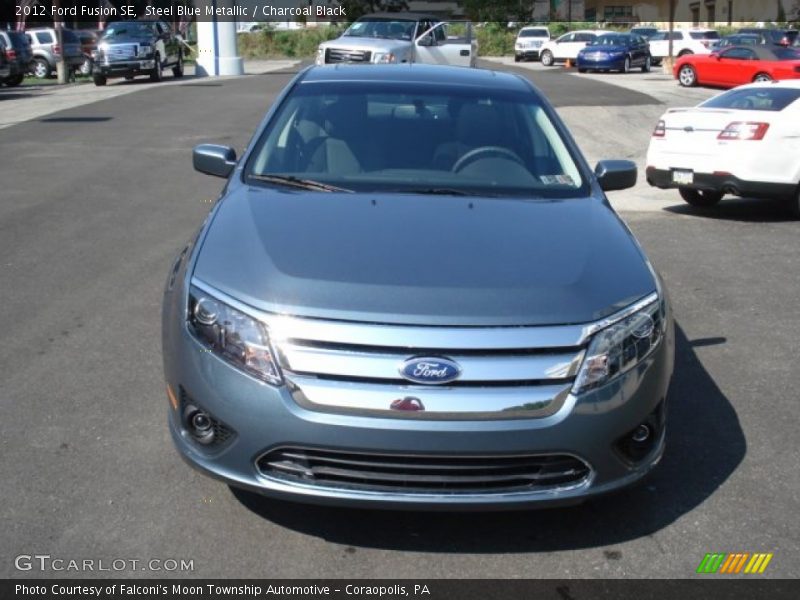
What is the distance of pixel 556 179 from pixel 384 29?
70.1ft

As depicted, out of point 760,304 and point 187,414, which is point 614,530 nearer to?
point 187,414

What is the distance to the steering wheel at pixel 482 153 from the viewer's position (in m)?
5.36

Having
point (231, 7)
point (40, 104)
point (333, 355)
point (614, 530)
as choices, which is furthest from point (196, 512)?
point (231, 7)

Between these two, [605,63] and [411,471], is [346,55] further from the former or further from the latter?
[411,471]

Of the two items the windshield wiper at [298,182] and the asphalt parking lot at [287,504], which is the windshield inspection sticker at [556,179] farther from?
the asphalt parking lot at [287,504]

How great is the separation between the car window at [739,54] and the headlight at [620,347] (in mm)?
28585

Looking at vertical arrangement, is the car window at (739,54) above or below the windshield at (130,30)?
below

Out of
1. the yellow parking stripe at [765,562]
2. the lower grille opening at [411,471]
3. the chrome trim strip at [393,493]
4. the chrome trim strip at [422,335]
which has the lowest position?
the yellow parking stripe at [765,562]

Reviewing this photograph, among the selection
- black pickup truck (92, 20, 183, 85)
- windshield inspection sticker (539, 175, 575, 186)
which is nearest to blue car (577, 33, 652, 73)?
black pickup truck (92, 20, 183, 85)

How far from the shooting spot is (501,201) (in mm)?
4855

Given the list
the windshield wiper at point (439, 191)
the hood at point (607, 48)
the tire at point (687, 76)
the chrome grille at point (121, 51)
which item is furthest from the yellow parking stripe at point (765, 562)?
the hood at point (607, 48)

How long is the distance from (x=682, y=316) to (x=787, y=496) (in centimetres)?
298

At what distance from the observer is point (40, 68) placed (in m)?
37.2

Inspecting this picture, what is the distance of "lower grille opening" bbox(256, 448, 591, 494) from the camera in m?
3.68
